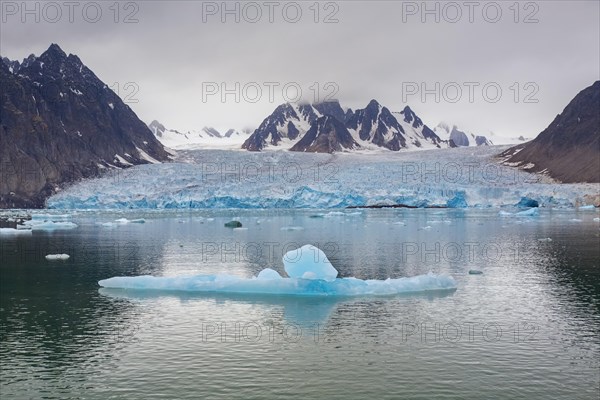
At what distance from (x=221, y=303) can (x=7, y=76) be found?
12444cm

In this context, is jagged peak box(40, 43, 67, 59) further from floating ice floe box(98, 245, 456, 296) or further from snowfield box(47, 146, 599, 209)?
floating ice floe box(98, 245, 456, 296)

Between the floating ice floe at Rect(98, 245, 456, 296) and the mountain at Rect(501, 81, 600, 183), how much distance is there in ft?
343

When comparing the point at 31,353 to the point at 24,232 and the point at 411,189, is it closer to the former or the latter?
the point at 24,232

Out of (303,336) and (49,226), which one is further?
(49,226)

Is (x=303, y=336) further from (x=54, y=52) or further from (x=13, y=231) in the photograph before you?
(x=54, y=52)

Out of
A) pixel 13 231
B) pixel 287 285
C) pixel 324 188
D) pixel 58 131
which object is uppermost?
pixel 58 131

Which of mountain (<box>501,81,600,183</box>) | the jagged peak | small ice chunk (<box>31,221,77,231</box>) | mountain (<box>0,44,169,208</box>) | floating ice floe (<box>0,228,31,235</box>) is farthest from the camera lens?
the jagged peak

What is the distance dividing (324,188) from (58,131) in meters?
74.0

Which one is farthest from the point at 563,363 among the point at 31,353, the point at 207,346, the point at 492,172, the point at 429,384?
the point at 492,172

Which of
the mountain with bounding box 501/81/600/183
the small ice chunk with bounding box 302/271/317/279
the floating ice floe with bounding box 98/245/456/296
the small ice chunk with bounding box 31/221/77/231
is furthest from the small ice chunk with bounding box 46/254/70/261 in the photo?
the mountain with bounding box 501/81/600/183

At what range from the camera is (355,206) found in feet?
295

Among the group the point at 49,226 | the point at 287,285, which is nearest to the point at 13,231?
the point at 49,226

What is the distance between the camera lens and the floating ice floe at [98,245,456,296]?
22.2 meters

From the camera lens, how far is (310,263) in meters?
22.3
